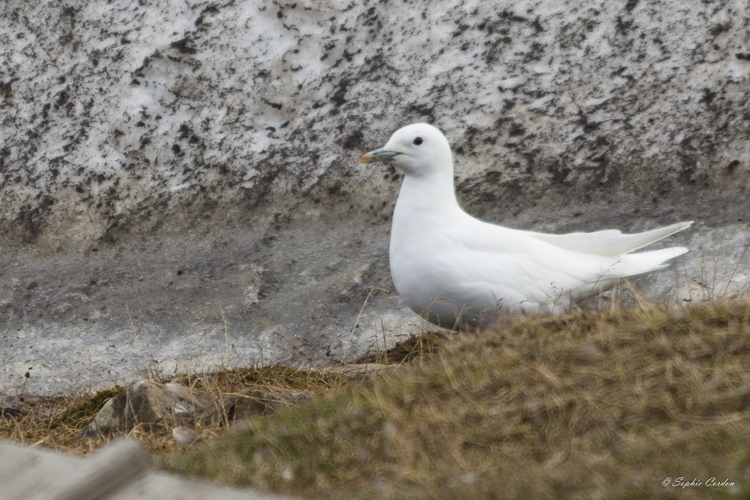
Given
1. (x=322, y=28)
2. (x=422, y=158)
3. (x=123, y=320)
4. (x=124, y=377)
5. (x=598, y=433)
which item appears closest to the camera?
(x=598, y=433)

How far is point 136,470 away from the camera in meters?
2.55

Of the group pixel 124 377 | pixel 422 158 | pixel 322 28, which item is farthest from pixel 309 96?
pixel 124 377

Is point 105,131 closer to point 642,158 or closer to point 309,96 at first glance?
point 309,96

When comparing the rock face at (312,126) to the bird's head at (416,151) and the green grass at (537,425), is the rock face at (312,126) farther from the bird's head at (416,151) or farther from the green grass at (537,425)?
the green grass at (537,425)

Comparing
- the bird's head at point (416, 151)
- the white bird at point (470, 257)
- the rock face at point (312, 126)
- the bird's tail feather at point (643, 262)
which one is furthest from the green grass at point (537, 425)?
the rock face at point (312, 126)

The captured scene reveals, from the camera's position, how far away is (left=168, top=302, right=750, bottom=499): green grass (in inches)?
107

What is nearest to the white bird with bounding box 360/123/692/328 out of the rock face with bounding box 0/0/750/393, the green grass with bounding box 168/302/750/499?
the green grass with bounding box 168/302/750/499

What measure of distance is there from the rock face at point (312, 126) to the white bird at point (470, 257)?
1.28m

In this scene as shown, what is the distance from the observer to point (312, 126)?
6375mm

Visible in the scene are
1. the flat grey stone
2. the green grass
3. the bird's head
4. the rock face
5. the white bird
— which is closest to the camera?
the flat grey stone

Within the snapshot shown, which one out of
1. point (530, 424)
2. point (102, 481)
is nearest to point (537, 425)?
point (530, 424)

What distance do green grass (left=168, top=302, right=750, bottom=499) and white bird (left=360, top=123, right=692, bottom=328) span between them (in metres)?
0.46

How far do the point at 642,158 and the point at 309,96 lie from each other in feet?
8.52

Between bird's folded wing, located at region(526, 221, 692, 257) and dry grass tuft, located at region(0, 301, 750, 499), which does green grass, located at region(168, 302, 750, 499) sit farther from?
bird's folded wing, located at region(526, 221, 692, 257)
